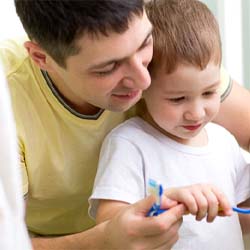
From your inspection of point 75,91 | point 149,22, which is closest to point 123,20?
point 149,22

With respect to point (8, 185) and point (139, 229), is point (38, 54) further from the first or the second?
point (8, 185)

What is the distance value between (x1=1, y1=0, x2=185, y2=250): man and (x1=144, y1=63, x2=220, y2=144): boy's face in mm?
43

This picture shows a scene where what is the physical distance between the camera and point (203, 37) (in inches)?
35.9

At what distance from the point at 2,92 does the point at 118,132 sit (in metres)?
0.47

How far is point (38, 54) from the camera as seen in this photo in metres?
0.94

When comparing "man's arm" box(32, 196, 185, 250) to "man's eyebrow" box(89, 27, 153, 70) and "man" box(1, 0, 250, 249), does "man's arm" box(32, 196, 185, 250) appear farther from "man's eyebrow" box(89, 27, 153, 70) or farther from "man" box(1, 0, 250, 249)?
"man's eyebrow" box(89, 27, 153, 70)

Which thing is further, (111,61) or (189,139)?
(189,139)

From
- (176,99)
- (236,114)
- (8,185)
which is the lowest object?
(236,114)

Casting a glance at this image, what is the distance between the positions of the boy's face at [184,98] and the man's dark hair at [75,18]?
0.11 meters

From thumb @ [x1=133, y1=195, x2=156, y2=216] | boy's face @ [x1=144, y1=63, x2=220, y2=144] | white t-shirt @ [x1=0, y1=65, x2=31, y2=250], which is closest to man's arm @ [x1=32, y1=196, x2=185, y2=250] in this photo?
thumb @ [x1=133, y1=195, x2=156, y2=216]

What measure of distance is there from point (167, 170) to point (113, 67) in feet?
0.61

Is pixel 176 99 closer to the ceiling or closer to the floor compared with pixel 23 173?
closer to the ceiling

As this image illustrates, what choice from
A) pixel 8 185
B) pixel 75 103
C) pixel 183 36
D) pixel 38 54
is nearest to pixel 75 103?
pixel 75 103

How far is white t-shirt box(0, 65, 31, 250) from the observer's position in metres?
0.52
